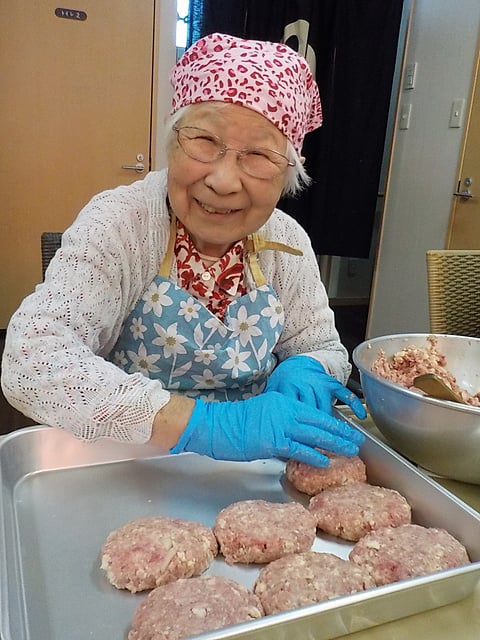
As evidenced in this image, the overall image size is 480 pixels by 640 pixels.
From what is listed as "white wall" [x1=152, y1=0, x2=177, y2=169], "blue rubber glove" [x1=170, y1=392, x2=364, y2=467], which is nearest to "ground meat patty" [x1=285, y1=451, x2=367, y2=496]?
"blue rubber glove" [x1=170, y1=392, x2=364, y2=467]

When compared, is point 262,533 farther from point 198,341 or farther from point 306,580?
point 198,341

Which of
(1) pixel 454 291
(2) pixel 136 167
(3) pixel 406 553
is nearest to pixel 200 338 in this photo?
(3) pixel 406 553

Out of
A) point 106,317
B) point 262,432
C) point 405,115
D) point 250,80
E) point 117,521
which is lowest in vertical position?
point 117,521

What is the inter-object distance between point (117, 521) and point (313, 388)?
0.41m

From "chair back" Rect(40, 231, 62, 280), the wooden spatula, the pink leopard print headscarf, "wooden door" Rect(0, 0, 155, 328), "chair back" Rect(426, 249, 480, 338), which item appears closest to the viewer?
the wooden spatula

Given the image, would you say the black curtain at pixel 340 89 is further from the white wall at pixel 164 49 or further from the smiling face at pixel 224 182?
the smiling face at pixel 224 182

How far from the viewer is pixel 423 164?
338 cm

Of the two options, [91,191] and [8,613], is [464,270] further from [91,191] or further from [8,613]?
[91,191]

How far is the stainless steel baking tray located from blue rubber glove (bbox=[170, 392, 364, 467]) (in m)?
0.07

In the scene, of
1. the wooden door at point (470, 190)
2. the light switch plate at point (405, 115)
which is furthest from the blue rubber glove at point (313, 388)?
the light switch plate at point (405, 115)

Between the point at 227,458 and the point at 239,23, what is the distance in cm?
308

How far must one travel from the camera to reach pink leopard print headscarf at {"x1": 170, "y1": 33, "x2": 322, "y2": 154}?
899mm

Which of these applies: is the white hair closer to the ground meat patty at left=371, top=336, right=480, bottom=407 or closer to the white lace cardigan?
the white lace cardigan

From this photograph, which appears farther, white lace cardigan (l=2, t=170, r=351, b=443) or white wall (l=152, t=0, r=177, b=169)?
white wall (l=152, t=0, r=177, b=169)
